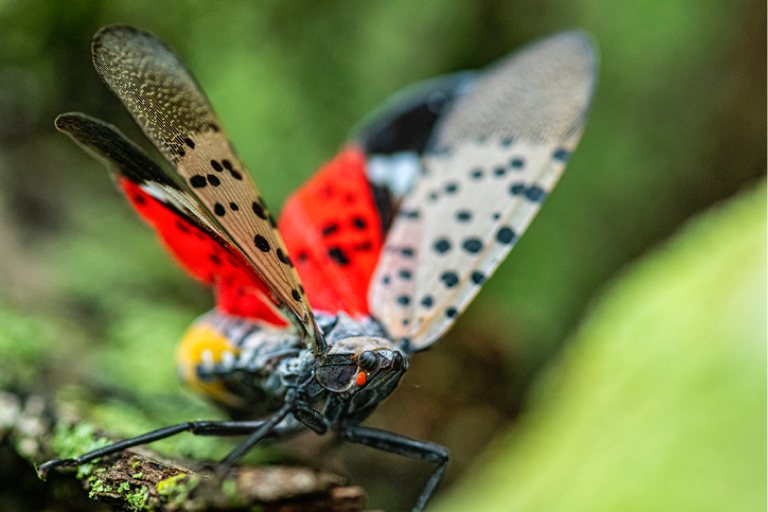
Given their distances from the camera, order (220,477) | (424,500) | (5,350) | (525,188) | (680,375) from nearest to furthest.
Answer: (220,477) < (424,500) < (525,188) < (5,350) < (680,375)

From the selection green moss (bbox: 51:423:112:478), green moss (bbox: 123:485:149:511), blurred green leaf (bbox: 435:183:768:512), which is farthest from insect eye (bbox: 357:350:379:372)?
blurred green leaf (bbox: 435:183:768:512)

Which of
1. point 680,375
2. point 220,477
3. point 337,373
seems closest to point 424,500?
point 337,373

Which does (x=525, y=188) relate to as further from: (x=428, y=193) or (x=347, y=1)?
(x=347, y=1)

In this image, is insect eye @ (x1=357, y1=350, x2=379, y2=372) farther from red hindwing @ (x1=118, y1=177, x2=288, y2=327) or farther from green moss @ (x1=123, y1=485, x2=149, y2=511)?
green moss @ (x1=123, y1=485, x2=149, y2=511)

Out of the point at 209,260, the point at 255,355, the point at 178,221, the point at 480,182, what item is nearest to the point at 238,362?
the point at 255,355

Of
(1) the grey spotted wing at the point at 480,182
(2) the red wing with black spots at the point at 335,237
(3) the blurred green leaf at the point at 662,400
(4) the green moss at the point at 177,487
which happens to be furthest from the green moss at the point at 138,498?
(3) the blurred green leaf at the point at 662,400

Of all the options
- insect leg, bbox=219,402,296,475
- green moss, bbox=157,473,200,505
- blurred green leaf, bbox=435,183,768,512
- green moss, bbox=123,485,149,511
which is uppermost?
insect leg, bbox=219,402,296,475

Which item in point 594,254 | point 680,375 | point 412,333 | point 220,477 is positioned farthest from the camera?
point 594,254
